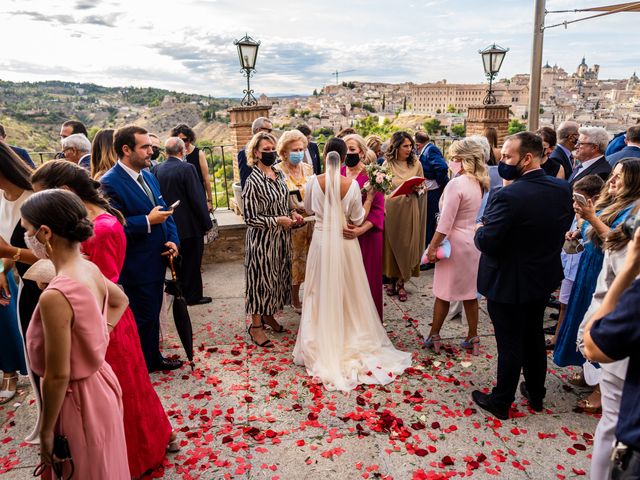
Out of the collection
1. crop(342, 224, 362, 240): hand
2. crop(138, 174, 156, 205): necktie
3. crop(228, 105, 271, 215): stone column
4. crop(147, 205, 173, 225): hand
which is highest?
crop(228, 105, 271, 215): stone column

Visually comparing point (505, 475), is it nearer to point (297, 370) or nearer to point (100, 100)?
point (297, 370)

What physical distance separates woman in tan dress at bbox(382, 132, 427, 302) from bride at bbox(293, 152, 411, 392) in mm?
1565

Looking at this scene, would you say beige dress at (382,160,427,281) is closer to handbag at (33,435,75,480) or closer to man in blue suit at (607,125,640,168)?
man in blue suit at (607,125,640,168)

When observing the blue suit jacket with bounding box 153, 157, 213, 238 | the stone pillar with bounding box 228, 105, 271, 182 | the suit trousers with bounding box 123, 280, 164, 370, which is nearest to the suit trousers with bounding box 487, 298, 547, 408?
the suit trousers with bounding box 123, 280, 164, 370

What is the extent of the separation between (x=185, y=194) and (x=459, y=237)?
3259mm

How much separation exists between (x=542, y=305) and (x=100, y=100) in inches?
1174

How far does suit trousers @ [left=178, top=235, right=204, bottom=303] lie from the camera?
5.65m

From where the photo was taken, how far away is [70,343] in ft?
5.90

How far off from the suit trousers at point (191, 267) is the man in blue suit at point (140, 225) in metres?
1.69

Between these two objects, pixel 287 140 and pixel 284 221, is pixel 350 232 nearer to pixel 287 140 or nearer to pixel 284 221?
pixel 284 221

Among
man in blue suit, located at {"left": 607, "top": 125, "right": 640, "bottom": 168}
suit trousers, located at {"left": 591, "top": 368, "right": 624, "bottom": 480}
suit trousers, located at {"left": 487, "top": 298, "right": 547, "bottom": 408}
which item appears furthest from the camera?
man in blue suit, located at {"left": 607, "top": 125, "right": 640, "bottom": 168}

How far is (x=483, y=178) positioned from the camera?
13.3 ft

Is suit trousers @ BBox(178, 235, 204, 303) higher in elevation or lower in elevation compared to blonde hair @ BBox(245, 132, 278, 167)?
lower

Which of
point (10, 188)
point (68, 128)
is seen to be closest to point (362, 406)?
point (10, 188)
